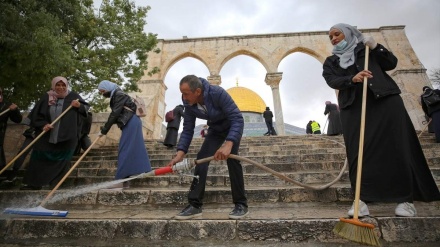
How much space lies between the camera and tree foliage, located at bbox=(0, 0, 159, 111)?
13.9 feet

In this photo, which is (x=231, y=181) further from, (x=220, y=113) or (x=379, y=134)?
(x=379, y=134)

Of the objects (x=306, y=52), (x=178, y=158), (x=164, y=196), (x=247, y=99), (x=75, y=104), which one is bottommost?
(x=164, y=196)

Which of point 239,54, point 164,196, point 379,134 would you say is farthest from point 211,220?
point 239,54

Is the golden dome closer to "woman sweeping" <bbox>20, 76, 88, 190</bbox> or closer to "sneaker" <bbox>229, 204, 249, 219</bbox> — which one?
"woman sweeping" <bbox>20, 76, 88, 190</bbox>

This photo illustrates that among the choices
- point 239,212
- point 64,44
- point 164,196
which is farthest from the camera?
point 64,44

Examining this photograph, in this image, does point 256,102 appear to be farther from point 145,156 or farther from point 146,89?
point 145,156

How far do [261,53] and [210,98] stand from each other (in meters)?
15.4

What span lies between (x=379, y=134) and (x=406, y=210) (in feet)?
2.38

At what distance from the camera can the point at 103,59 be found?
8.59 m

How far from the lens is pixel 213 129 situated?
267 centimetres

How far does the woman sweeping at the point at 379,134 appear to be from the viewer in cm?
218

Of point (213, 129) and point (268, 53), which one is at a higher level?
point (268, 53)

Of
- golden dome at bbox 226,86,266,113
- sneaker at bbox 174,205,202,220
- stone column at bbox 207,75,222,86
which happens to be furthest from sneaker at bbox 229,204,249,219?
golden dome at bbox 226,86,266,113

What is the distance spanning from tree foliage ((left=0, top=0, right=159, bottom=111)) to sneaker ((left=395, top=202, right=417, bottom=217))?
5.90 m
